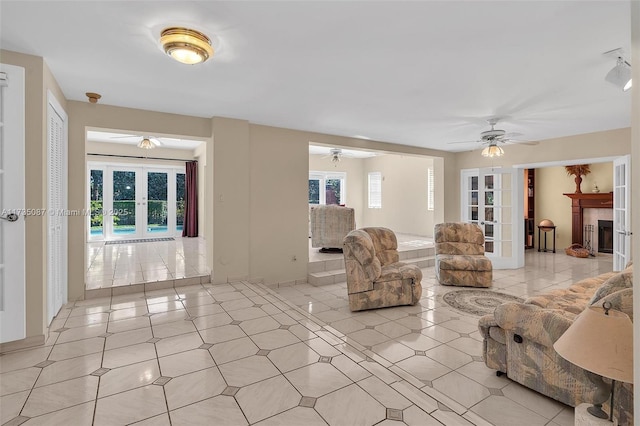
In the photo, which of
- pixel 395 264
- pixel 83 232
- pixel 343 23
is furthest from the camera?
pixel 395 264

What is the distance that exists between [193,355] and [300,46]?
253 cm

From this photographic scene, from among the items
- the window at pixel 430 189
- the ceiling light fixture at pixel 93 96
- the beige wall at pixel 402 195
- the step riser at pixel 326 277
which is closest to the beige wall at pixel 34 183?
the ceiling light fixture at pixel 93 96

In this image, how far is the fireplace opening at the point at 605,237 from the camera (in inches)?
302

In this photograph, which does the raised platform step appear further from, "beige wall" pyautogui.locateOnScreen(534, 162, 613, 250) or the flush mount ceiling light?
"beige wall" pyautogui.locateOnScreen(534, 162, 613, 250)

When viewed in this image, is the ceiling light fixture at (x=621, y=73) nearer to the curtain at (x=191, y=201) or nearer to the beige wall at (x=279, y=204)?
the beige wall at (x=279, y=204)

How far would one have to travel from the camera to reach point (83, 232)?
385 cm

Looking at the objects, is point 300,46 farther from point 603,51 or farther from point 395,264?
point 395,264

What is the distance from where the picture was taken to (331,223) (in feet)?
21.0

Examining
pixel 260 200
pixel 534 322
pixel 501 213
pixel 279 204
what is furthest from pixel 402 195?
pixel 534 322

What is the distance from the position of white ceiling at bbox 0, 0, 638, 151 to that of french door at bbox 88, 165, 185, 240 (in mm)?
5353

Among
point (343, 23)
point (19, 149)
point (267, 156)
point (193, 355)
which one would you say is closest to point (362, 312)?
point (193, 355)

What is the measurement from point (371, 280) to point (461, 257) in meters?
2.07

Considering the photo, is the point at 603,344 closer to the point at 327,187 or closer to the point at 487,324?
the point at 487,324

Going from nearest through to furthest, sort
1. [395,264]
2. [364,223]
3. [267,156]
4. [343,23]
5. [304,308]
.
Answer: [343,23], [304,308], [395,264], [267,156], [364,223]
